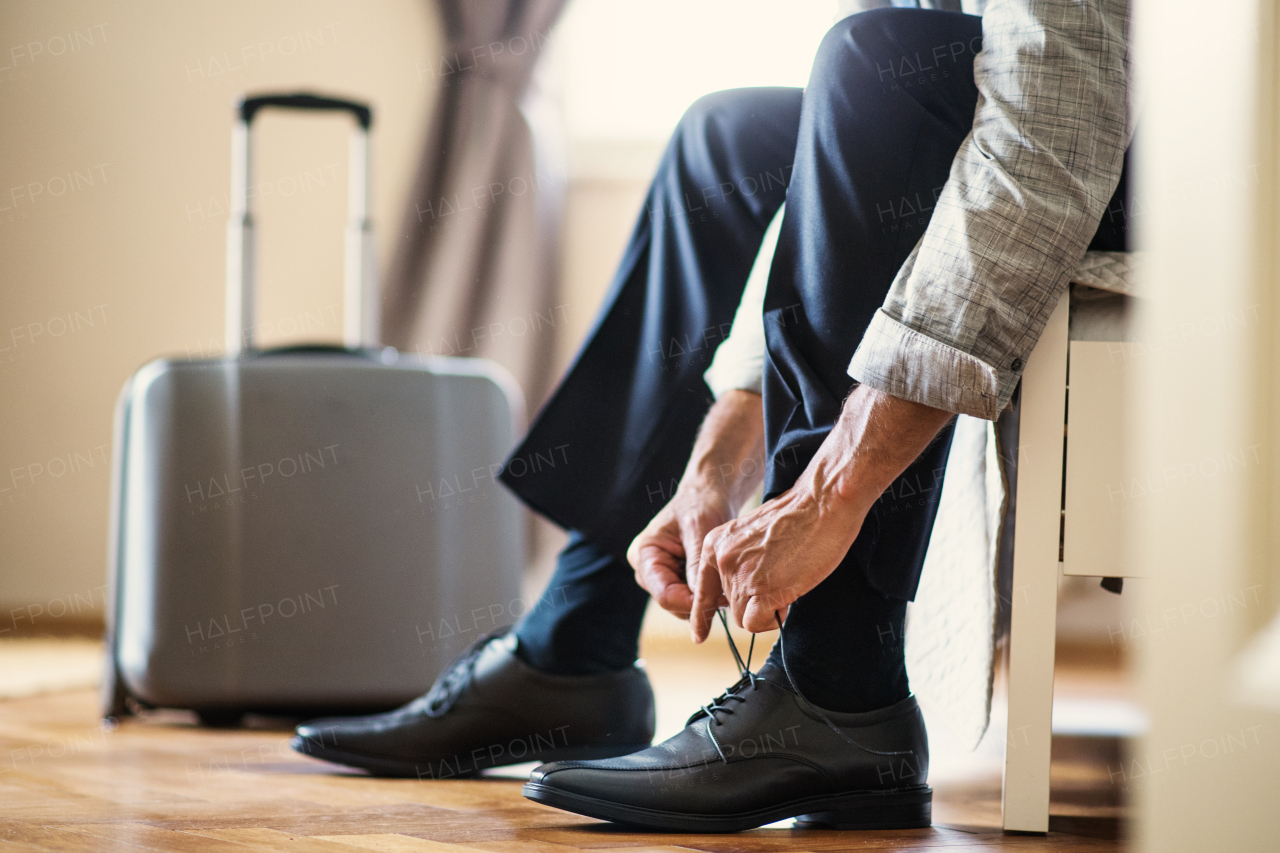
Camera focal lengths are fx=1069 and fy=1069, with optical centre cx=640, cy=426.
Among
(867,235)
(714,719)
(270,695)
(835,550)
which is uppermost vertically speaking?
(867,235)

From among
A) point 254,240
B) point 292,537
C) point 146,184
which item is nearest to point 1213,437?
point 292,537

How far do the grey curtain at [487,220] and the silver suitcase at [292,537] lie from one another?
83cm

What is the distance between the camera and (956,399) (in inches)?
21.8

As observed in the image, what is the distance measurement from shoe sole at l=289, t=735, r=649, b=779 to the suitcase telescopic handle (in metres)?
0.50

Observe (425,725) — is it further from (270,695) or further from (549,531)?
(549,531)

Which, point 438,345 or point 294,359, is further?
point 438,345

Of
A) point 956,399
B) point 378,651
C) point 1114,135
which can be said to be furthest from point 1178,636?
point 378,651

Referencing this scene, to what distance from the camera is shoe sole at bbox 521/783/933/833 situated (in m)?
0.58

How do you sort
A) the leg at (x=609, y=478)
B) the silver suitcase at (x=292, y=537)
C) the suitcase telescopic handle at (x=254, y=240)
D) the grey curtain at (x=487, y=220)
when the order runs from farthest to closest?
the grey curtain at (x=487, y=220) < the suitcase telescopic handle at (x=254, y=240) < the silver suitcase at (x=292, y=537) < the leg at (x=609, y=478)

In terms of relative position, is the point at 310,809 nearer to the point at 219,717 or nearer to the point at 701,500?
Result: the point at 701,500

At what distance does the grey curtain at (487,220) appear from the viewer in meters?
1.93

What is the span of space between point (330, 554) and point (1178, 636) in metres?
0.91

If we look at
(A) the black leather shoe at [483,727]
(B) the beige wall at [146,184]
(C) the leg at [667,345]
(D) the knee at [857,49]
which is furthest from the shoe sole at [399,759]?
(B) the beige wall at [146,184]

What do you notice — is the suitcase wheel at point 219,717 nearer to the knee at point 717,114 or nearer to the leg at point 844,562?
the leg at point 844,562
